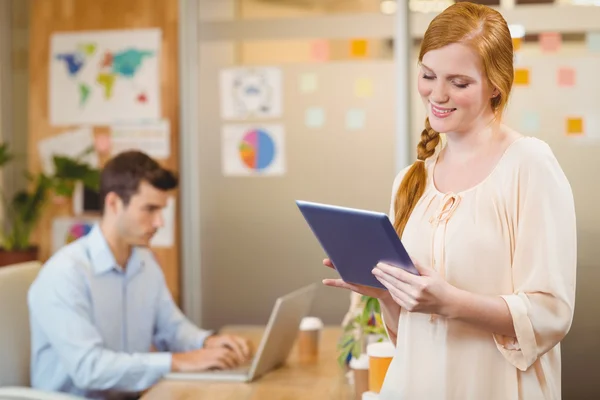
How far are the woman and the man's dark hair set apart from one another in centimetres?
136

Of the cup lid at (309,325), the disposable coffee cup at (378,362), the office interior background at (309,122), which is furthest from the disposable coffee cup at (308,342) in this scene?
the office interior background at (309,122)

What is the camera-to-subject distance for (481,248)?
4.51ft

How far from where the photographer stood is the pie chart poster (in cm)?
397

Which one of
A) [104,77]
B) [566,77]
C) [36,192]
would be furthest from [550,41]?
[36,192]

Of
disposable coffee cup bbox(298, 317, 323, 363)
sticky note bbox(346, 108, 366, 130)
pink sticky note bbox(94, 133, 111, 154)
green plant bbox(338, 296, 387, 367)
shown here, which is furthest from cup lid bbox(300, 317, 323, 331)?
pink sticky note bbox(94, 133, 111, 154)

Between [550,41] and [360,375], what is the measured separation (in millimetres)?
2202

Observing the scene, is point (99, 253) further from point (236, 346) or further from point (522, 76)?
point (522, 76)

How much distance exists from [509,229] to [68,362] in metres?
1.37

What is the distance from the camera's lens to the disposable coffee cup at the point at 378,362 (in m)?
1.82

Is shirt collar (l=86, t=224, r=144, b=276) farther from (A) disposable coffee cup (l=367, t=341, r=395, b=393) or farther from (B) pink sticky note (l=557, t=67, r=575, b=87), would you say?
(B) pink sticky note (l=557, t=67, r=575, b=87)

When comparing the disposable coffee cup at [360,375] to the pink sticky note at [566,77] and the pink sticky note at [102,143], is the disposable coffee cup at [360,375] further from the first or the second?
the pink sticky note at [102,143]

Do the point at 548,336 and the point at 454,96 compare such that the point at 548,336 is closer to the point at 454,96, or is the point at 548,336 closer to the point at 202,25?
the point at 454,96

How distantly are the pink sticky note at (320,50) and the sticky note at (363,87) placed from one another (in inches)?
7.1

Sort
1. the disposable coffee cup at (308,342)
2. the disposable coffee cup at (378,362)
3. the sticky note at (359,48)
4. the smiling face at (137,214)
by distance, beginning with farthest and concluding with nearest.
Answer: the sticky note at (359,48) → the smiling face at (137,214) → the disposable coffee cup at (308,342) → the disposable coffee cup at (378,362)
